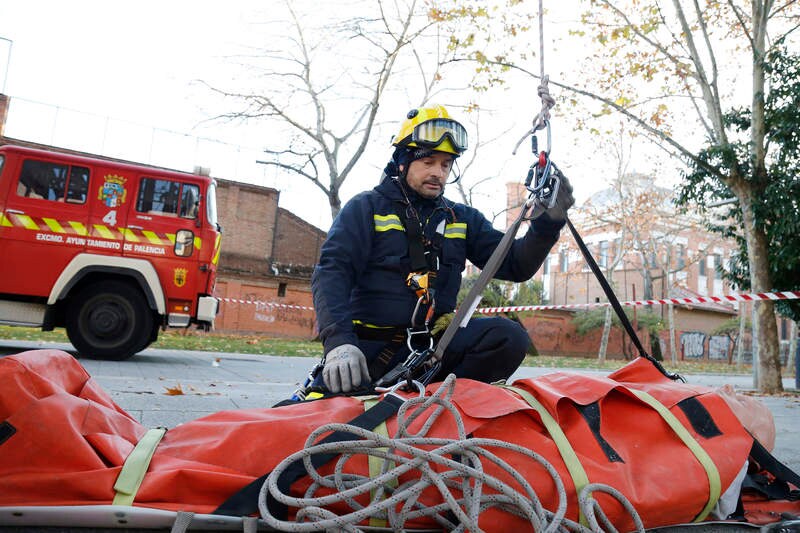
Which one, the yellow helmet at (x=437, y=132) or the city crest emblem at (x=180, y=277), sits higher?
the yellow helmet at (x=437, y=132)

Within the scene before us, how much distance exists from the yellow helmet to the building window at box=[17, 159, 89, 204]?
6224 mm

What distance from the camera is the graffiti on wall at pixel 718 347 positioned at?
3741cm

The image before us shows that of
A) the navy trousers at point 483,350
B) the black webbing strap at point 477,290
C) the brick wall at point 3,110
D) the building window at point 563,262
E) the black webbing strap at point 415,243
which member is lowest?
the navy trousers at point 483,350

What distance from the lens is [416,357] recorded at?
2.30 metres

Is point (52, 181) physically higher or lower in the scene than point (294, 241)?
lower

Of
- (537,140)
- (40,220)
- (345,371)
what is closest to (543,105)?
(537,140)

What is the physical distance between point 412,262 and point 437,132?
62 cm

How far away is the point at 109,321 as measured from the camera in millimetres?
7430

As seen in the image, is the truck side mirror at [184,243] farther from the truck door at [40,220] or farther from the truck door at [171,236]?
the truck door at [40,220]

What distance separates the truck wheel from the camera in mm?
7328

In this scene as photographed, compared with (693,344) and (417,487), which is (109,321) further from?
(693,344)

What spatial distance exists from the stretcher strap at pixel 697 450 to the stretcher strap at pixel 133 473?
5.11ft

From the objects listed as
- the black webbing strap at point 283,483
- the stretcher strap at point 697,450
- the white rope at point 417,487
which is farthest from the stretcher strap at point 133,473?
the stretcher strap at point 697,450

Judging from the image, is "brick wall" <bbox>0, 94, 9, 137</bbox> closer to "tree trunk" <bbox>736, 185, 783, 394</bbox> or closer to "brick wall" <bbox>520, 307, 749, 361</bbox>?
"brick wall" <bbox>520, 307, 749, 361</bbox>
